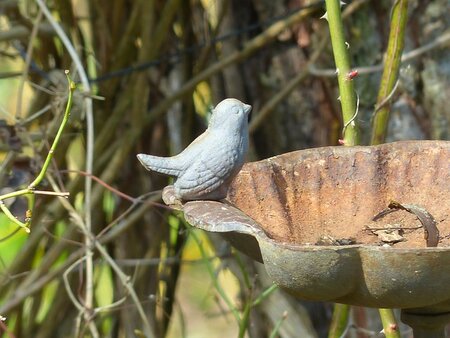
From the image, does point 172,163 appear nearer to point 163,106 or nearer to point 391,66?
point 391,66

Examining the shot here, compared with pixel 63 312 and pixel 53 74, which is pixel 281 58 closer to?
pixel 53 74

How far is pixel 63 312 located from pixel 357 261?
5.08ft

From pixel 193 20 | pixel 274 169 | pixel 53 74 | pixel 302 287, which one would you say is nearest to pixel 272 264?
pixel 302 287

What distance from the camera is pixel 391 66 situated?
1.66m

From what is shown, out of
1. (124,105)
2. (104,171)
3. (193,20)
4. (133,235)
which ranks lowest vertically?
(133,235)

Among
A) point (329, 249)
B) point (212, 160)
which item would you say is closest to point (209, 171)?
point (212, 160)

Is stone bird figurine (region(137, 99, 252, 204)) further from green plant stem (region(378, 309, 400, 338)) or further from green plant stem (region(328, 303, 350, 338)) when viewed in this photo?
green plant stem (region(328, 303, 350, 338))

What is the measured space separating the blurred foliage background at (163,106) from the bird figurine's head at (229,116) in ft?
2.65

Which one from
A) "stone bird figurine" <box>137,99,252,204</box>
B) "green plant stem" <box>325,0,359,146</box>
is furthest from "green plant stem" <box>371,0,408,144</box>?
"stone bird figurine" <box>137,99,252,204</box>

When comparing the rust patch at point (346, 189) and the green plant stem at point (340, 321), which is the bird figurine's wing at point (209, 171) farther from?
the green plant stem at point (340, 321)

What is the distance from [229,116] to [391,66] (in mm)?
543

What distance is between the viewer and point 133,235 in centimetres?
254

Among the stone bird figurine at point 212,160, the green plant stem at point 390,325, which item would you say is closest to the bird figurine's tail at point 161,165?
the stone bird figurine at point 212,160

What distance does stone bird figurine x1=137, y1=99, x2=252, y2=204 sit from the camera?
1.20 meters
